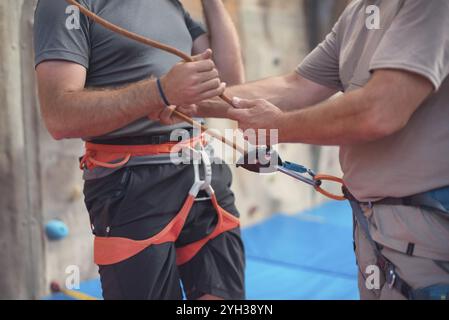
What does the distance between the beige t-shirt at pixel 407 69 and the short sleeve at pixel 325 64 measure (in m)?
0.11

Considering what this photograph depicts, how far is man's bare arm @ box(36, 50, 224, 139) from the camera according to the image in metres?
1.19

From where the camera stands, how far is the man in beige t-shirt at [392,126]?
38.9 inches

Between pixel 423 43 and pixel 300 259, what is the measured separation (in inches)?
97.9

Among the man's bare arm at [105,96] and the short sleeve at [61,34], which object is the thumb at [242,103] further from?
the short sleeve at [61,34]

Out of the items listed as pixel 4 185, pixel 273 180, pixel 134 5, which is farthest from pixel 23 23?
pixel 273 180

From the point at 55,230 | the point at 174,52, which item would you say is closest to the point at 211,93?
the point at 174,52

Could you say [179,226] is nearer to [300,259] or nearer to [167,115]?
[167,115]

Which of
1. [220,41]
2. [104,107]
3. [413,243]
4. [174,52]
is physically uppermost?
[220,41]

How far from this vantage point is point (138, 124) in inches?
55.1

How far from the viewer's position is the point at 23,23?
7.60 feet

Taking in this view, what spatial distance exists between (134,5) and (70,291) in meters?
1.69

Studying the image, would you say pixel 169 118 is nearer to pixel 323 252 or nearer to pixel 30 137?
A: pixel 30 137

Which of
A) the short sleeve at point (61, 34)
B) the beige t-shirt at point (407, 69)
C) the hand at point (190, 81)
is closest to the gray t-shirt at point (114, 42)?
the short sleeve at point (61, 34)

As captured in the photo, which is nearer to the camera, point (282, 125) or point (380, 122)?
point (380, 122)
